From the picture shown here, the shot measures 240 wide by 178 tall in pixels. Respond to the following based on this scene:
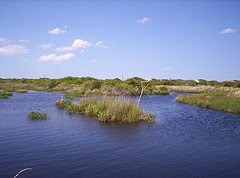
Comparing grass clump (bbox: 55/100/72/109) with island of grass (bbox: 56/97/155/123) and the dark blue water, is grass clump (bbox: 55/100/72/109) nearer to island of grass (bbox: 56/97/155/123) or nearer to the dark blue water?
island of grass (bbox: 56/97/155/123)

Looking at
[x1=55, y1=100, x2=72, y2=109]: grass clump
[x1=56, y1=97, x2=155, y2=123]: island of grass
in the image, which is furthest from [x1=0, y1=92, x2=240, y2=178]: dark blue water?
[x1=55, y1=100, x2=72, y2=109]: grass clump

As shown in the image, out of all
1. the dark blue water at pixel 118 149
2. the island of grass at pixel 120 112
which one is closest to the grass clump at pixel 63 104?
the island of grass at pixel 120 112

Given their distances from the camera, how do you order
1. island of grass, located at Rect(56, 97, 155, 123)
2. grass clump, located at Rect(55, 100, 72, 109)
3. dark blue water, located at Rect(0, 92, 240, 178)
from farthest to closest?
grass clump, located at Rect(55, 100, 72, 109) < island of grass, located at Rect(56, 97, 155, 123) < dark blue water, located at Rect(0, 92, 240, 178)

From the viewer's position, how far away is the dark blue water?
11.4 m

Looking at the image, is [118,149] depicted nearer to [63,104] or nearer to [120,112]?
[120,112]

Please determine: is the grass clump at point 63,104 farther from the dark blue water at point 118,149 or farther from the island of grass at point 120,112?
the dark blue water at point 118,149

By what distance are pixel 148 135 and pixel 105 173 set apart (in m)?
7.12

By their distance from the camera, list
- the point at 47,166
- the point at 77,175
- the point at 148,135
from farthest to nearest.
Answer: the point at 148,135 → the point at 47,166 → the point at 77,175

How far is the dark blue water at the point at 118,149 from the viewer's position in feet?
37.4

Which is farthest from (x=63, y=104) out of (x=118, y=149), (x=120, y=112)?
(x=118, y=149)

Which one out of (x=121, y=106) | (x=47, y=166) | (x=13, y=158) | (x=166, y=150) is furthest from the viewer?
(x=121, y=106)

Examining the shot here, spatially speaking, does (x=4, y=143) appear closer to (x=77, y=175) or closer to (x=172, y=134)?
(x=77, y=175)

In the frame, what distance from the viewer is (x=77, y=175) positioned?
1073 centimetres

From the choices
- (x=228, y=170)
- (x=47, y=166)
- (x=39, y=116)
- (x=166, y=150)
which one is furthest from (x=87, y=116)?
(x=228, y=170)
